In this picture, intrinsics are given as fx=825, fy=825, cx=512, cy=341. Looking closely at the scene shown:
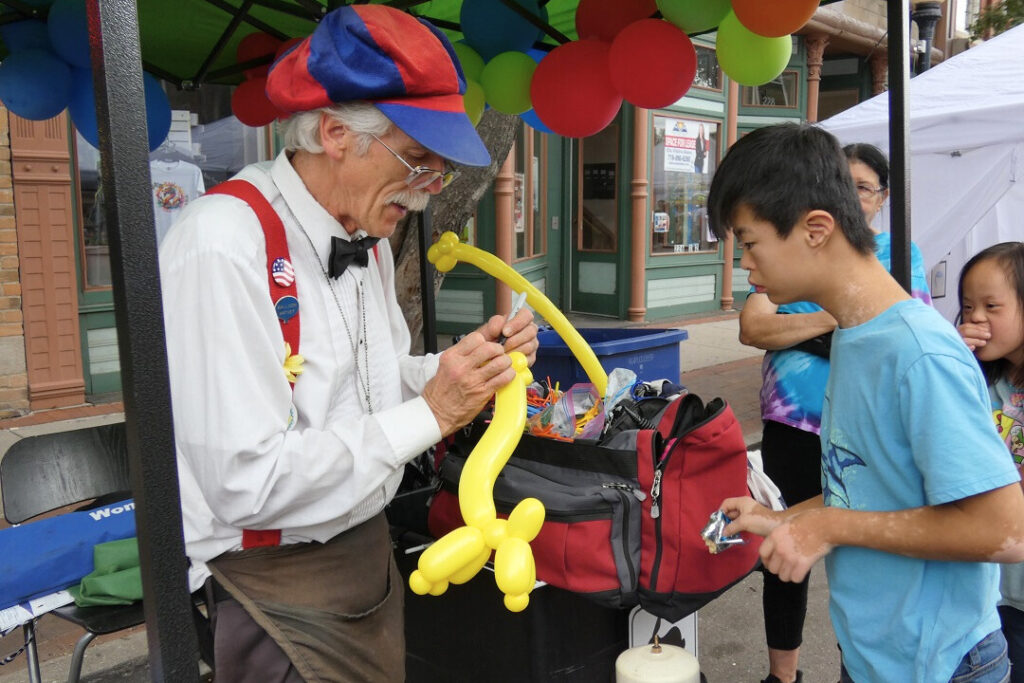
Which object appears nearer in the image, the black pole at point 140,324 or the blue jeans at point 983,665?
the black pole at point 140,324

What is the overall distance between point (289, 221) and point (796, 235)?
89cm

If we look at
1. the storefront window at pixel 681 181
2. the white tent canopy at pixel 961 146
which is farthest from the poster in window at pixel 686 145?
the white tent canopy at pixel 961 146

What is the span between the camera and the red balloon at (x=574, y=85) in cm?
262

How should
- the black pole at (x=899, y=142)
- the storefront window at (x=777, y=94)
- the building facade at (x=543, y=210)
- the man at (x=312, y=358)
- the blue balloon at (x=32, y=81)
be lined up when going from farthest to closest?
the storefront window at (x=777, y=94) < the building facade at (x=543, y=210) < the blue balloon at (x=32, y=81) < the black pole at (x=899, y=142) < the man at (x=312, y=358)

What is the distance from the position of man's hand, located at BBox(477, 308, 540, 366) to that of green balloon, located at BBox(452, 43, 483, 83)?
1419 mm

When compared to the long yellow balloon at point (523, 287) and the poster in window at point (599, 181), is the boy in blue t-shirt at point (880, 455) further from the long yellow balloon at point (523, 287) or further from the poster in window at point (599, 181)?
the poster in window at point (599, 181)

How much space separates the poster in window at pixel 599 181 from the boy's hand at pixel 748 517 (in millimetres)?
8764

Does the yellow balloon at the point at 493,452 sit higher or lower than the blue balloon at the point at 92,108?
lower

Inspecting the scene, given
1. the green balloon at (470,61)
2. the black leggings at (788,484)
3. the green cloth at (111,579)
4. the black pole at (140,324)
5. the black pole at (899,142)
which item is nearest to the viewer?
the black pole at (140,324)

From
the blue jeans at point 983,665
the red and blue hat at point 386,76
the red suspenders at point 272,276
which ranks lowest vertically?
the blue jeans at point 983,665

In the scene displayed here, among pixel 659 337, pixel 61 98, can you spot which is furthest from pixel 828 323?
pixel 61 98

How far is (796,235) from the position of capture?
143 centimetres

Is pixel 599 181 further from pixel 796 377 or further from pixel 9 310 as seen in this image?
pixel 796 377

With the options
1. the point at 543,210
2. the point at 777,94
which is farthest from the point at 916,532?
the point at 777,94
